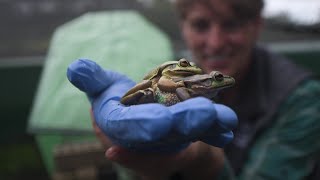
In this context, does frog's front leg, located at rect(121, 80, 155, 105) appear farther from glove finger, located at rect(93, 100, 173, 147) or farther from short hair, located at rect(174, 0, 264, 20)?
short hair, located at rect(174, 0, 264, 20)

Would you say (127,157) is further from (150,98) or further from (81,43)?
(81,43)

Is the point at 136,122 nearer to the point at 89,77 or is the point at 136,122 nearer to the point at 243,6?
the point at 89,77

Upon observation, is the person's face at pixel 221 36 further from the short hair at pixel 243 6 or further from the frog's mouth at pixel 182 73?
the frog's mouth at pixel 182 73

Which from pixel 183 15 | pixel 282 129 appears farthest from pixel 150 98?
pixel 183 15

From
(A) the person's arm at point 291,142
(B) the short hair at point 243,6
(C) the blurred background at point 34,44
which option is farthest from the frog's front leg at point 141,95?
(C) the blurred background at point 34,44

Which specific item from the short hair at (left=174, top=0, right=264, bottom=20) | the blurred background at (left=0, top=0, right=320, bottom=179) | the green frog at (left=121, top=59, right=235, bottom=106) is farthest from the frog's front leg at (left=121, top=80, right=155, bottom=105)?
the blurred background at (left=0, top=0, right=320, bottom=179)

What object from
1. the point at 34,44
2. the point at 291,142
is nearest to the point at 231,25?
the point at 291,142
